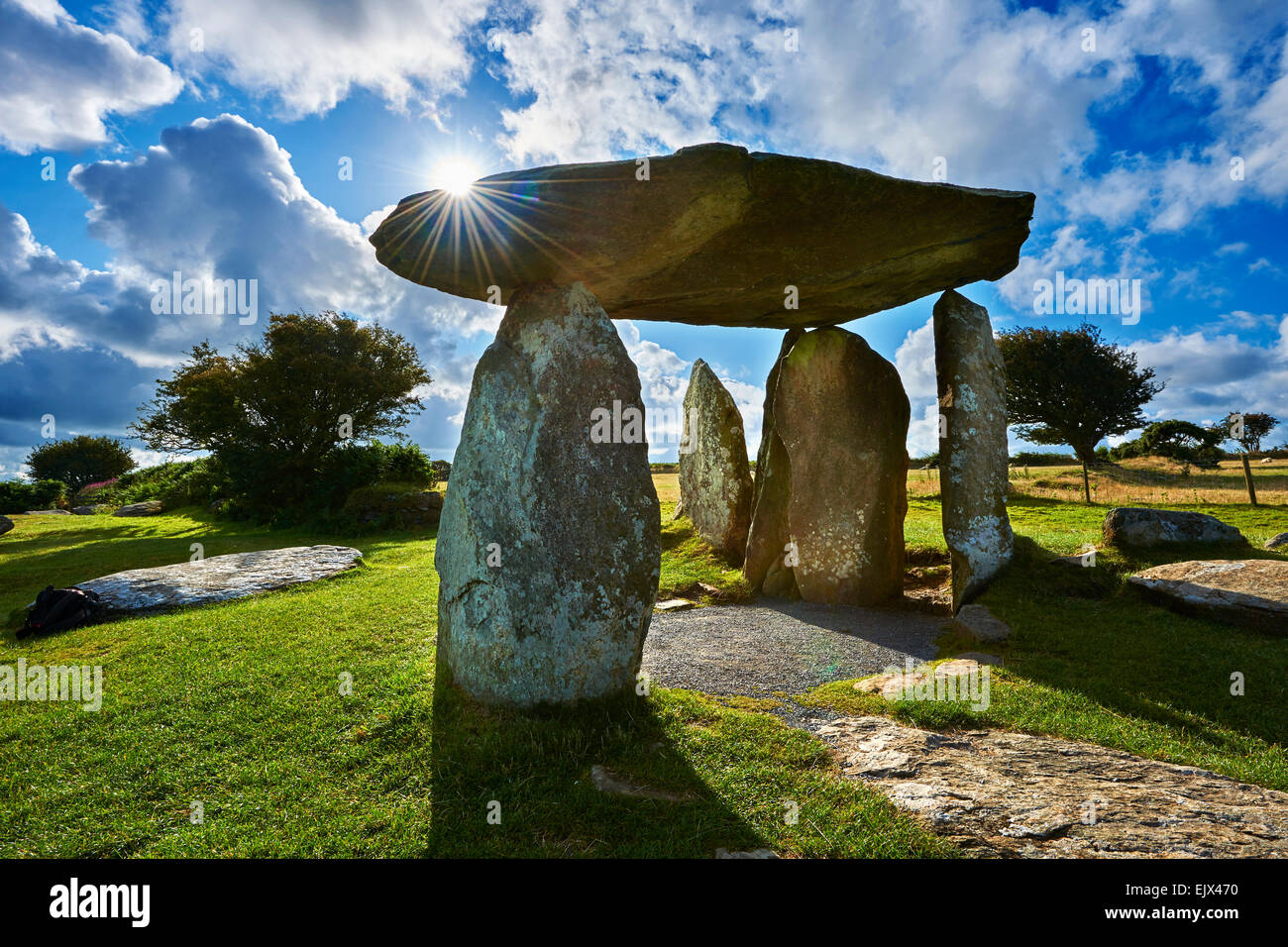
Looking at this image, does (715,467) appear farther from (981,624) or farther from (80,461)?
(80,461)

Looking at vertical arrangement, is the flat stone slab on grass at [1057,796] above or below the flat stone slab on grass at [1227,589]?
below

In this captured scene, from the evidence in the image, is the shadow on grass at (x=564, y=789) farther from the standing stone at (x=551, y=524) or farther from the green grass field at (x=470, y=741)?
the standing stone at (x=551, y=524)

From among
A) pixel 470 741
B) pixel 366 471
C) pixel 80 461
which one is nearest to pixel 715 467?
pixel 470 741

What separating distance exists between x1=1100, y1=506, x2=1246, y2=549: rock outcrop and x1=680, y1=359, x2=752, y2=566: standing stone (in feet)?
20.6

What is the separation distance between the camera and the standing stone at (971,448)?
913cm

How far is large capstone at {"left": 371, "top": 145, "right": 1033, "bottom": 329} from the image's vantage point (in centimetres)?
552

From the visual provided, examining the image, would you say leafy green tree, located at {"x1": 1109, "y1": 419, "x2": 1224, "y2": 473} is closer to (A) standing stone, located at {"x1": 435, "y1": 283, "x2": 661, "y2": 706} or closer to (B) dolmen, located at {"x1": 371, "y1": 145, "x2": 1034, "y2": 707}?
(B) dolmen, located at {"x1": 371, "y1": 145, "x2": 1034, "y2": 707}

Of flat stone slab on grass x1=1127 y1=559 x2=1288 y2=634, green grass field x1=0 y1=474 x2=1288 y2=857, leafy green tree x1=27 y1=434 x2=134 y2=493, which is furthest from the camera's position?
leafy green tree x1=27 y1=434 x2=134 y2=493

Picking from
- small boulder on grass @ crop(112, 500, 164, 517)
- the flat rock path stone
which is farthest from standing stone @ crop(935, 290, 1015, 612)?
small boulder on grass @ crop(112, 500, 164, 517)

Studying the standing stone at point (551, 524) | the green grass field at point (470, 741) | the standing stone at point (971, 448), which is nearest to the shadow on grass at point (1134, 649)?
the green grass field at point (470, 741)

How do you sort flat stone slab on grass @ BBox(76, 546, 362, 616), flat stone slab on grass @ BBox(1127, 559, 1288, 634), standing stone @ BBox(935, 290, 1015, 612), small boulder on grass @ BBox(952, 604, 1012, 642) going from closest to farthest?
flat stone slab on grass @ BBox(1127, 559, 1288, 634), small boulder on grass @ BBox(952, 604, 1012, 642), standing stone @ BBox(935, 290, 1015, 612), flat stone slab on grass @ BBox(76, 546, 362, 616)

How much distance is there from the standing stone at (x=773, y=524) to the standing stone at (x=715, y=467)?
1463 millimetres
